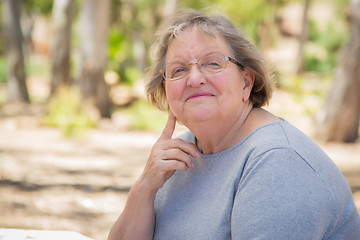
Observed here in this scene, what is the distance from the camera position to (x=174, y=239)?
188 cm

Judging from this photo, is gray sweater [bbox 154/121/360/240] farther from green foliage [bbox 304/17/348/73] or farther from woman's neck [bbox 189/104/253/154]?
green foliage [bbox 304/17/348/73]

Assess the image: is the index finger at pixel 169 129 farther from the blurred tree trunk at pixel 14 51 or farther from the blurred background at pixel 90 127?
the blurred tree trunk at pixel 14 51

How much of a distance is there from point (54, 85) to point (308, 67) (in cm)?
2138

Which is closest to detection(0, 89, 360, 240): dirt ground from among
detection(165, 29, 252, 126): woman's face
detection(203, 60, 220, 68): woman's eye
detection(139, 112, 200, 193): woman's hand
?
detection(139, 112, 200, 193): woman's hand

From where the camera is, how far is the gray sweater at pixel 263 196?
4.72 feet

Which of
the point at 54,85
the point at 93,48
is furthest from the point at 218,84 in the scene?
the point at 54,85

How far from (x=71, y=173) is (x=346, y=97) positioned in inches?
181

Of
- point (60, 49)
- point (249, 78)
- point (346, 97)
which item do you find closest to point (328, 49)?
point (60, 49)

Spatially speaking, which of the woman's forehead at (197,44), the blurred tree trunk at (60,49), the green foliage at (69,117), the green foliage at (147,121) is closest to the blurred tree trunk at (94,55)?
the green foliage at (69,117)

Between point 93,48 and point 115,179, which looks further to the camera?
point 93,48

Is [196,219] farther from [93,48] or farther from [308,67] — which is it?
[308,67]

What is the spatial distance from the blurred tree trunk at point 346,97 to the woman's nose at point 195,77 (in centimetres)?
621

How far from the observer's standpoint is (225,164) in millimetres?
1841

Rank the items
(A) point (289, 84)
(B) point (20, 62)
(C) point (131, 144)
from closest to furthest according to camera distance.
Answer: (C) point (131, 144)
(B) point (20, 62)
(A) point (289, 84)
